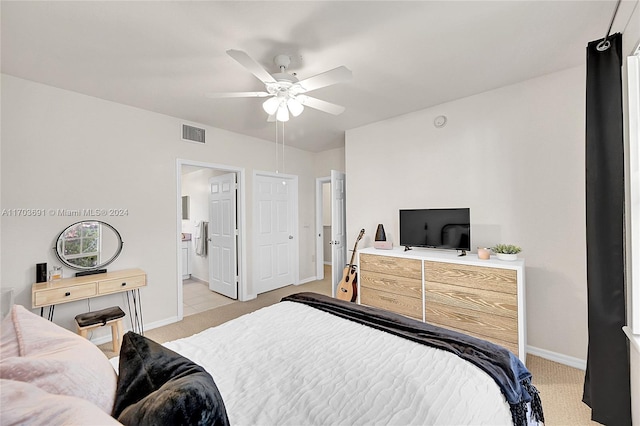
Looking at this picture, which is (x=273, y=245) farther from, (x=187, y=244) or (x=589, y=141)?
(x=589, y=141)

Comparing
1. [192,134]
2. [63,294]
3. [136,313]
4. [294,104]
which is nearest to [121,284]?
[63,294]

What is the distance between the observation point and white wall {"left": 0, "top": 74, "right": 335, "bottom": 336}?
2436 mm

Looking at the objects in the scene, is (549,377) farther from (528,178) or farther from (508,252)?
(528,178)

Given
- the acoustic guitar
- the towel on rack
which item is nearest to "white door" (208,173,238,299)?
the towel on rack

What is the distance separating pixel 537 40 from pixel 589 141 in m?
0.85

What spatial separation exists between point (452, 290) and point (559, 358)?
3.50 ft

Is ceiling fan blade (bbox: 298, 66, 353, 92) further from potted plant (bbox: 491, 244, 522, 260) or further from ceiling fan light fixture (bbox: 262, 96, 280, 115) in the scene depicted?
potted plant (bbox: 491, 244, 522, 260)

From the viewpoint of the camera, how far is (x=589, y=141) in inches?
68.8

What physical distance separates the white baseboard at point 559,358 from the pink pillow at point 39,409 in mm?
3267

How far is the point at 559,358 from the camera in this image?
242cm

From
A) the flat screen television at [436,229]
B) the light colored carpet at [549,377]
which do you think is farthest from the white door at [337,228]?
the light colored carpet at [549,377]

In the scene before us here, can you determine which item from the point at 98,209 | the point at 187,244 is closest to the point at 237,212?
the point at 98,209

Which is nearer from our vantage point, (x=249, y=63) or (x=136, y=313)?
(x=249, y=63)

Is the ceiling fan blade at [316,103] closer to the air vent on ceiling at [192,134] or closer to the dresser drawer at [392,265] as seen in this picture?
the dresser drawer at [392,265]
